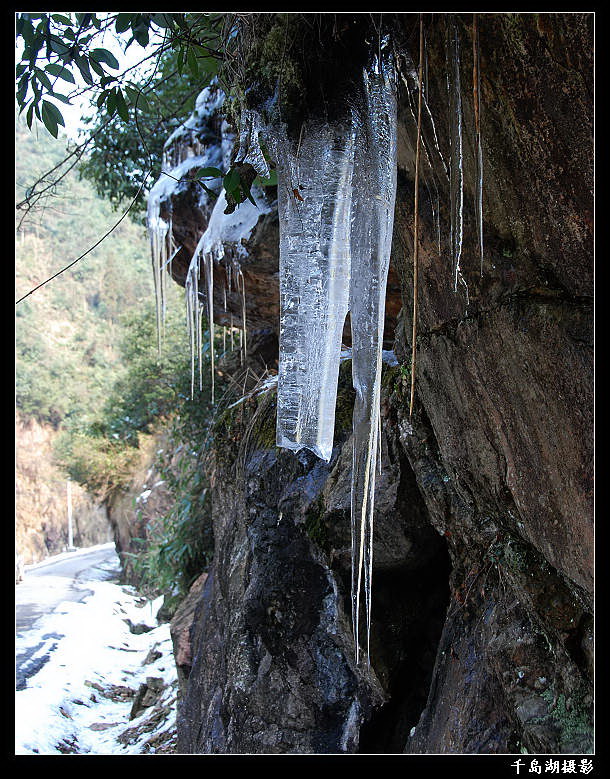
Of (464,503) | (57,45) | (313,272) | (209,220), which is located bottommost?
(464,503)

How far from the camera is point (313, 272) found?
185cm

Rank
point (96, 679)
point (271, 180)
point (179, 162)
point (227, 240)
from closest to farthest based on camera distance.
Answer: point (271, 180)
point (227, 240)
point (179, 162)
point (96, 679)

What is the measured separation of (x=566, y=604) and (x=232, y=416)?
285 cm

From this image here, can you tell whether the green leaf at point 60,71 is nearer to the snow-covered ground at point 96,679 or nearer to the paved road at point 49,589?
the snow-covered ground at point 96,679

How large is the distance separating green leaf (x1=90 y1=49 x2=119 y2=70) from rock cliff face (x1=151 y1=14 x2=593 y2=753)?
2.76 feet

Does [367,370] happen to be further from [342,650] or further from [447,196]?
[342,650]

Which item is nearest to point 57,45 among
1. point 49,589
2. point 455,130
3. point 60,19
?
point 60,19

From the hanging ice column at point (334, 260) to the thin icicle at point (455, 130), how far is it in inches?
7.8

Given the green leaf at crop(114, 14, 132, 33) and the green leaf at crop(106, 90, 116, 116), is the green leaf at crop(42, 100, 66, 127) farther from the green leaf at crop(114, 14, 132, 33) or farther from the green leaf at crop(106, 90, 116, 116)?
the green leaf at crop(114, 14, 132, 33)

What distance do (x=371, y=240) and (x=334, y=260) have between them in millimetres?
123

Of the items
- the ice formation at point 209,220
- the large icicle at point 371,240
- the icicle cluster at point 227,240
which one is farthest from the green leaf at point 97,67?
the icicle cluster at point 227,240

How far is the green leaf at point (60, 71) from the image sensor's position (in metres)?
1.79

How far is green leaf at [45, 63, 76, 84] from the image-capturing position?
5.86 ft

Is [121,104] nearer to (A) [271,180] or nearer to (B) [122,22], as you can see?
(B) [122,22]
